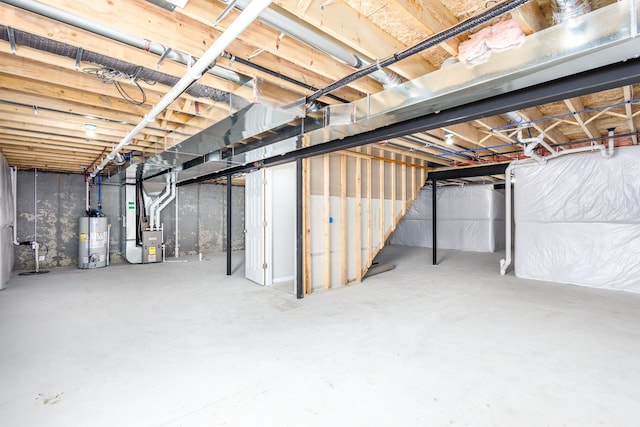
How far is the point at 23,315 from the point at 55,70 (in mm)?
2862

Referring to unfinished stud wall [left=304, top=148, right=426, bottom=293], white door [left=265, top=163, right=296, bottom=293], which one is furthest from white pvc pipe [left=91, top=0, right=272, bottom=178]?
white door [left=265, top=163, right=296, bottom=293]

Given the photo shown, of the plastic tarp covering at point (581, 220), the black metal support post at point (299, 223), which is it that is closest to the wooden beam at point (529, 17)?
the black metal support post at point (299, 223)

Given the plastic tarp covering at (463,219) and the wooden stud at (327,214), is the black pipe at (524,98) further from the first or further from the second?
the plastic tarp covering at (463,219)

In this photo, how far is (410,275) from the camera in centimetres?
562

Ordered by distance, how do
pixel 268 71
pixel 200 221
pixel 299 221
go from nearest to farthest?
pixel 268 71, pixel 299 221, pixel 200 221

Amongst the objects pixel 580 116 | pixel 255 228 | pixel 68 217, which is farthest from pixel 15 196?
pixel 580 116

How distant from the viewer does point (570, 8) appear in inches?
57.5

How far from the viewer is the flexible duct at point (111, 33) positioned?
1.50 m

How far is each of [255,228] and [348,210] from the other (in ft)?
5.40

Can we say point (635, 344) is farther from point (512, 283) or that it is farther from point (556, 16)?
point (556, 16)

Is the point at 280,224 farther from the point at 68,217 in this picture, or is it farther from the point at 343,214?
the point at 68,217

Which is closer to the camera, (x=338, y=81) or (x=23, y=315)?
(x=338, y=81)

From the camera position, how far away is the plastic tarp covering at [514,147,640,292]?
14.6 ft

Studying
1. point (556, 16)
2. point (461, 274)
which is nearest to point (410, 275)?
point (461, 274)
